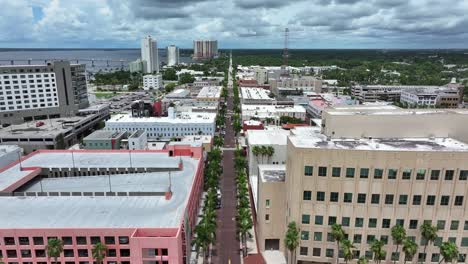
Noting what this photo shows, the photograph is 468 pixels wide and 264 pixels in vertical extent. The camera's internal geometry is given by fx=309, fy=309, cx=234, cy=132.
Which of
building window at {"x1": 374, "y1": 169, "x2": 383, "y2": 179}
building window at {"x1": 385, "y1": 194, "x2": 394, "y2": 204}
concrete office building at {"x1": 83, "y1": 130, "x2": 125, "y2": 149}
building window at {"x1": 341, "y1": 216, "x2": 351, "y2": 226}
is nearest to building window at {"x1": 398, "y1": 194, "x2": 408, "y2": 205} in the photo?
building window at {"x1": 385, "y1": 194, "x2": 394, "y2": 204}

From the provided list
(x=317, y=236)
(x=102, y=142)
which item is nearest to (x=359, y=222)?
(x=317, y=236)

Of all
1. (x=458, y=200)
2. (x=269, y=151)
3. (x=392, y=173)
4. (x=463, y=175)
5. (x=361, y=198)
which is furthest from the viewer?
(x=269, y=151)

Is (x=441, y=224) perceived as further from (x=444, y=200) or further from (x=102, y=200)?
(x=102, y=200)

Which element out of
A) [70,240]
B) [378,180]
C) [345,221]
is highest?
[378,180]

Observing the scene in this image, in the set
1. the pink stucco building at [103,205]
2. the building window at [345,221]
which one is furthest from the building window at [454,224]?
the pink stucco building at [103,205]

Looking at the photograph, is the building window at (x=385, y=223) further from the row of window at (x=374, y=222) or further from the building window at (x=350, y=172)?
the building window at (x=350, y=172)

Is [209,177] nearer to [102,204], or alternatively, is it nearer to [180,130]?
[102,204]

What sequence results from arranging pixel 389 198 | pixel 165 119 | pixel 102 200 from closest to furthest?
1. pixel 389 198
2. pixel 102 200
3. pixel 165 119
